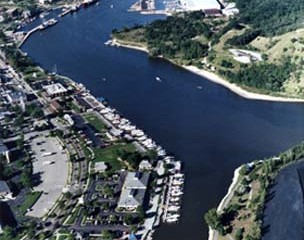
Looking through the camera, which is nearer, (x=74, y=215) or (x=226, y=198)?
(x=74, y=215)

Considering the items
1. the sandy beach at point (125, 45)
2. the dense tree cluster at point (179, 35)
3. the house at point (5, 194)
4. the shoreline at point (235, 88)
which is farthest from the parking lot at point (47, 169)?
the sandy beach at point (125, 45)

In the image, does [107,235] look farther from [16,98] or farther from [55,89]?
[55,89]

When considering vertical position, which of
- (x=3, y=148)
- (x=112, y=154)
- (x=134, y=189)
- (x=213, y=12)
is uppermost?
Answer: (x=3, y=148)

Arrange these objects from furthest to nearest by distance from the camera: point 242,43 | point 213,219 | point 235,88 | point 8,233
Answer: point 242,43 < point 235,88 < point 8,233 < point 213,219

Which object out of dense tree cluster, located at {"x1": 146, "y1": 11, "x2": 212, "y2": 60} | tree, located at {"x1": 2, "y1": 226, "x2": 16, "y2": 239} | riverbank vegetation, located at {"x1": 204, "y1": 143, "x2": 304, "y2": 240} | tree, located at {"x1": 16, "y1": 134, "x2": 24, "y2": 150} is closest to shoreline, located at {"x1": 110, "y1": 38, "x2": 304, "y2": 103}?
dense tree cluster, located at {"x1": 146, "y1": 11, "x2": 212, "y2": 60}

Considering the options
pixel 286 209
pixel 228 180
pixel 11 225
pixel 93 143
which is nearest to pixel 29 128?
pixel 93 143

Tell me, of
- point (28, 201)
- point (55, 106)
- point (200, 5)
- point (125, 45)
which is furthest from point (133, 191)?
point (200, 5)
